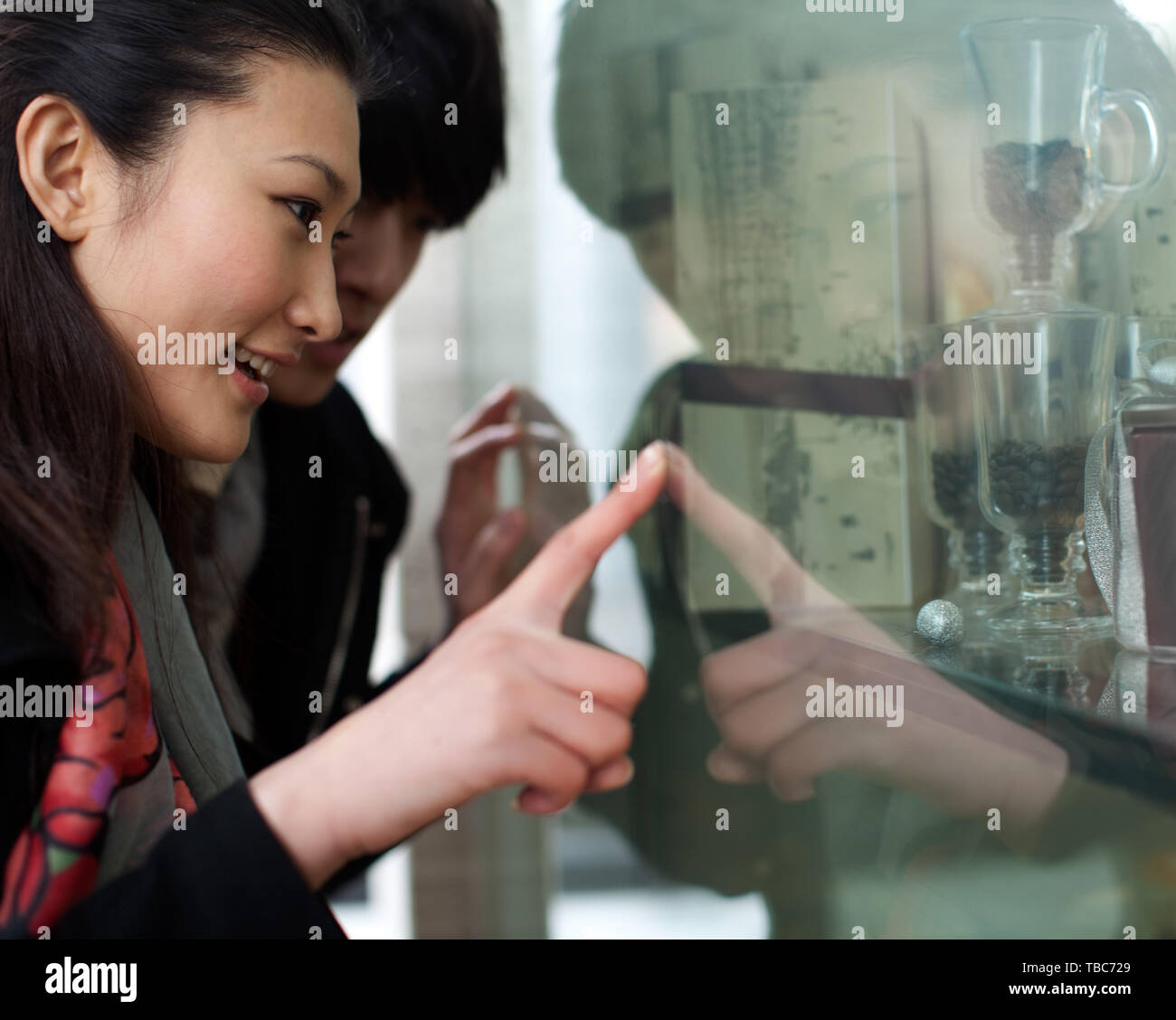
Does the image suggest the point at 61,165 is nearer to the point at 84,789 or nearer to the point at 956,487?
the point at 84,789

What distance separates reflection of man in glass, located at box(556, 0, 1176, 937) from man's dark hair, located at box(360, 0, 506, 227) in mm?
62

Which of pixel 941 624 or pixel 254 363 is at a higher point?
pixel 254 363

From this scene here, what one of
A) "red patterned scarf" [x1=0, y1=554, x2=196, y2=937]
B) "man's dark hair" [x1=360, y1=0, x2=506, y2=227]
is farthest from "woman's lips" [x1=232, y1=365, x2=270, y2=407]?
"man's dark hair" [x1=360, y1=0, x2=506, y2=227]

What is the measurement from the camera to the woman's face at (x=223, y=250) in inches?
15.3

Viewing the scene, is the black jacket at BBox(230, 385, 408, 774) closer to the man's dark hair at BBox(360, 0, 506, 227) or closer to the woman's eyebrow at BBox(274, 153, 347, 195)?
the man's dark hair at BBox(360, 0, 506, 227)

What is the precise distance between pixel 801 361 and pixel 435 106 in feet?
0.91

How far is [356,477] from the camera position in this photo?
78cm

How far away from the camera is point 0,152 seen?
382 mm

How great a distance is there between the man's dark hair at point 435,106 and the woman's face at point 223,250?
0.58 ft

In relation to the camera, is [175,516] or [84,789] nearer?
[84,789]

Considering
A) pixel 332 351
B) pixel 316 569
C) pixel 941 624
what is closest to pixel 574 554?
pixel 941 624

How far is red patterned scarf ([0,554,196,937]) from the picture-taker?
30cm

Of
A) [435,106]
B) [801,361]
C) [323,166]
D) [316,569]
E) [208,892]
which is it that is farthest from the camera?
[316,569]
